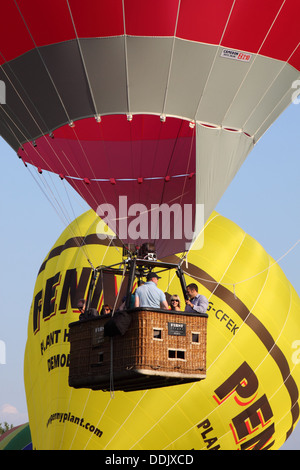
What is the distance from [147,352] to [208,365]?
494 centimetres

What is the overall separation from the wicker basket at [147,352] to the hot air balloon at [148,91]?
179cm

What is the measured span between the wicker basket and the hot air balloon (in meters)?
1.79

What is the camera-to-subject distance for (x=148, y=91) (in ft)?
39.3

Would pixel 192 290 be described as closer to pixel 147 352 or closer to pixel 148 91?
pixel 147 352

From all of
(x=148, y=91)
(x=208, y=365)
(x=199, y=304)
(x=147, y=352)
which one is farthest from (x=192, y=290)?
(x=208, y=365)

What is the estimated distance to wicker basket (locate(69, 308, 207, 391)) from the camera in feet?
35.4

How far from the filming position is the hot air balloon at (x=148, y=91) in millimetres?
11820

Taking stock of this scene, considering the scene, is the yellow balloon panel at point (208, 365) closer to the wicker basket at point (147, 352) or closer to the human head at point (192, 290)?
the wicker basket at point (147, 352)

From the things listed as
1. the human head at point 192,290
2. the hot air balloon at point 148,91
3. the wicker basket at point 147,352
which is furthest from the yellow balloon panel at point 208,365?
the human head at point 192,290

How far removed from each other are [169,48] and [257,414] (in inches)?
247

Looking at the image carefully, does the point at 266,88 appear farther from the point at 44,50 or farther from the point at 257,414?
the point at 257,414

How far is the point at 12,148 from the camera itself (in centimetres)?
1337
